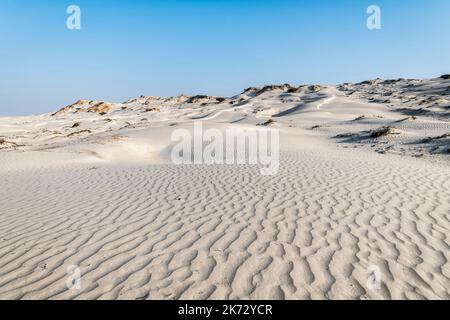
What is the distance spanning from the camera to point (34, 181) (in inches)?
390

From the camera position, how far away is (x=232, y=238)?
16.5 ft

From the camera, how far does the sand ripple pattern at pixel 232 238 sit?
373 centimetres

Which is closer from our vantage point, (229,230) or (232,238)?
(232,238)

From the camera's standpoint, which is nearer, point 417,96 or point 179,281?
point 179,281

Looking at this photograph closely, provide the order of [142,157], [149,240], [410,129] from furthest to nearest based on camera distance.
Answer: [410,129] → [142,157] → [149,240]

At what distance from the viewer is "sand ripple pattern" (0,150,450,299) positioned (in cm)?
373

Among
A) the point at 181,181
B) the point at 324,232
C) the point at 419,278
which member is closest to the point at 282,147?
the point at 181,181

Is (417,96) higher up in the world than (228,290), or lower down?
higher up
